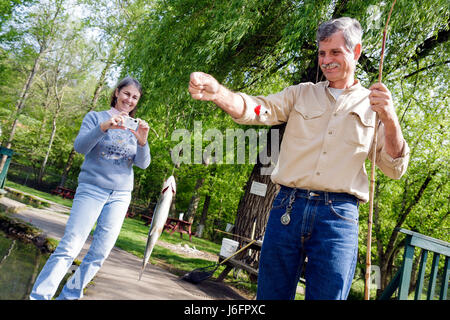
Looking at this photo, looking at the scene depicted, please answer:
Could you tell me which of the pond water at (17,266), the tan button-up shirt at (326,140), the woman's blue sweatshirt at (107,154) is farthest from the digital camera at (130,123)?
the pond water at (17,266)

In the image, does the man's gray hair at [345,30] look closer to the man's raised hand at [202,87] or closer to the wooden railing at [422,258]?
the man's raised hand at [202,87]

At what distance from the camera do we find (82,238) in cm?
298

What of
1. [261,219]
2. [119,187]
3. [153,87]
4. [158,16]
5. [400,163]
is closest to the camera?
[400,163]

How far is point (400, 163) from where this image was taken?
1.91 m

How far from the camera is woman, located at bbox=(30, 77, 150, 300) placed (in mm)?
2867

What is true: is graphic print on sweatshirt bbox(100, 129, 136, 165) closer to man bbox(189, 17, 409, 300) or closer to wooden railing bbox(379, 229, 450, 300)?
man bbox(189, 17, 409, 300)

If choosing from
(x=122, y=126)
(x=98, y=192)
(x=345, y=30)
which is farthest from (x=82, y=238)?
(x=345, y=30)

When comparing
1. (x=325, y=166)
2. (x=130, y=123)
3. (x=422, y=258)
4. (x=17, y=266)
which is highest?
(x=130, y=123)

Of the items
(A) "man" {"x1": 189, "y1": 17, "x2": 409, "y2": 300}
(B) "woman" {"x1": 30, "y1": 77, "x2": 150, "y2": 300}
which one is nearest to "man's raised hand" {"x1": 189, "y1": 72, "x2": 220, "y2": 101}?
(A) "man" {"x1": 189, "y1": 17, "x2": 409, "y2": 300}

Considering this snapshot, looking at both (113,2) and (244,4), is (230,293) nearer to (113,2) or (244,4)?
(244,4)

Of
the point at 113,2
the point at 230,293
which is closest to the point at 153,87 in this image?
the point at 230,293

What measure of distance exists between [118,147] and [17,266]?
7.93 ft

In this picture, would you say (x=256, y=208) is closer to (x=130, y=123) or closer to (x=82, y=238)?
(x=82, y=238)

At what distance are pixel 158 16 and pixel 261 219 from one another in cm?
451
